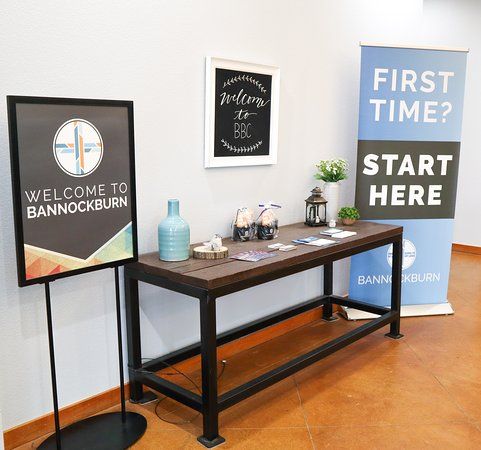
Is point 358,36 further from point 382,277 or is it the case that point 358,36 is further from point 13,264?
point 13,264

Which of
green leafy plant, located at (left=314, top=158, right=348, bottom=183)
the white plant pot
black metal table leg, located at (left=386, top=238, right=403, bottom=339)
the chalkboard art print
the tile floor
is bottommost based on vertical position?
the tile floor

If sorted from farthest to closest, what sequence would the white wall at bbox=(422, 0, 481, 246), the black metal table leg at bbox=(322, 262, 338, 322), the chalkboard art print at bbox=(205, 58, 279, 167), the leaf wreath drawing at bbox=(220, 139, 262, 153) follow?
the white wall at bbox=(422, 0, 481, 246) → the black metal table leg at bbox=(322, 262, 338, 322) → the leaf wreath drawing at bbox=(220, 139, 262, 153) → the chalkboard art print at bbox=(205, 58, 279, 167)

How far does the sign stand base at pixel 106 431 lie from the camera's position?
246 cm

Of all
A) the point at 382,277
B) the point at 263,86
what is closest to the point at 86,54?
the point at 263,86

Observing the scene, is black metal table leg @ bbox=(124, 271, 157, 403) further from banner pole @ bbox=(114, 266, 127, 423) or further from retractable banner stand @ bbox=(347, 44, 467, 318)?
retractable banner stand @ bbox=(347, 44, 467, 318)

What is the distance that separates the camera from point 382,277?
414 centimetres

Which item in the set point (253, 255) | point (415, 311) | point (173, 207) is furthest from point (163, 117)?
point (415, 311)

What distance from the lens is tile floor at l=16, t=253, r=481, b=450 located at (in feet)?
8.46

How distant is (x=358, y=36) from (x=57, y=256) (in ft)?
9.64

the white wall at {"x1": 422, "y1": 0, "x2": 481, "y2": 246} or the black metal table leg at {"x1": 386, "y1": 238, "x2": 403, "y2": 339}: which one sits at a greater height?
the white wall at {"x1": 422, "y1": 0, "x2": 481, "y2": 246}

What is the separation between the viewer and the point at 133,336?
9.29ft

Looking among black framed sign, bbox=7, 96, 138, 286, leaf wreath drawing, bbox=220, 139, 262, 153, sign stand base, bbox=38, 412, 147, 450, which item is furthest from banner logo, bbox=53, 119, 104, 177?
sign stand base, bbox=38, 412, 147, 450

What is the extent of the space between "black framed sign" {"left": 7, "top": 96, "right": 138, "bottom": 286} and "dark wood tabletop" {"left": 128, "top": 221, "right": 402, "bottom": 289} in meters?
0.21

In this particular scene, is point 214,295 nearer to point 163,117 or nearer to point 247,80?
point 163,117
